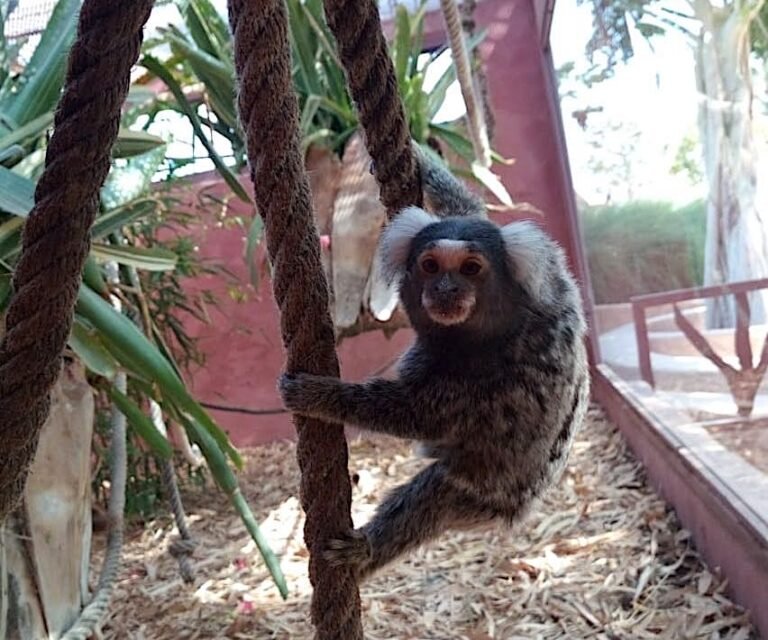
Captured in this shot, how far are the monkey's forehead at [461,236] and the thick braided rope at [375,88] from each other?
0.57ft

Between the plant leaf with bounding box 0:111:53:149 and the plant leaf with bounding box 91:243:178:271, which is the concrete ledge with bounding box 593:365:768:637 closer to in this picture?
the plant leaf with bounding box 91:243:178:271

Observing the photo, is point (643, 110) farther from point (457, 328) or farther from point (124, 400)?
point (124, 400)

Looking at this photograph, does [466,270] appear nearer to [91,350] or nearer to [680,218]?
[91,350]

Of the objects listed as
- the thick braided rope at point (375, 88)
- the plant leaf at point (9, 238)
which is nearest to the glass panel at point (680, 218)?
the thick braided rope at point (375, 88)

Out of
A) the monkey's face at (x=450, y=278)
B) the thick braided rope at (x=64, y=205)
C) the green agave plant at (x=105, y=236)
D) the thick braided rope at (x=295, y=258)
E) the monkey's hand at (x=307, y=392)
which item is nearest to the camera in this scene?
the thick braided rope at (x=64, y=205)

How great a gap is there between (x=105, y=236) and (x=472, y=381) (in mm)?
1110

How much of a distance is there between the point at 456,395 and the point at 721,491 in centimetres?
128

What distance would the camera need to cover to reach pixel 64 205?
2.81 ft

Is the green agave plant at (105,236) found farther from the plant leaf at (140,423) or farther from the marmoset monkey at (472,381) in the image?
the marmoset monkey at (472,381)

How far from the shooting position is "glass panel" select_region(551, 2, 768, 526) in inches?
85.4

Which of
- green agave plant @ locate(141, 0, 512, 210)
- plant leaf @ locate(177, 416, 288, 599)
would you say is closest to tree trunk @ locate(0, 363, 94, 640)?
plant leaf @ locate(177, 416, 288, 599)

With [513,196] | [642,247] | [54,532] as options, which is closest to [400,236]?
[54,532]

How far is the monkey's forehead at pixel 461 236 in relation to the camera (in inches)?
60.8

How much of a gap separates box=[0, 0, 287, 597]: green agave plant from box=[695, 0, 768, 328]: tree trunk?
143 centimetres
